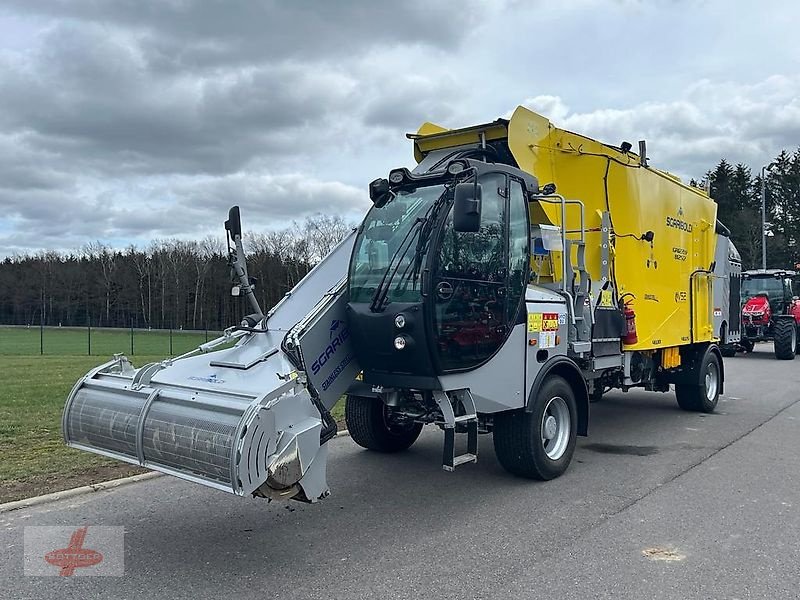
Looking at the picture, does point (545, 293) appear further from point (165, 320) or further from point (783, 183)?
point (165, 320)

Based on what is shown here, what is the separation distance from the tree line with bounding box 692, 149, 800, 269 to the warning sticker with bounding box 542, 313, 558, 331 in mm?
51934

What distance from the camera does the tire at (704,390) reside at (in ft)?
33.2

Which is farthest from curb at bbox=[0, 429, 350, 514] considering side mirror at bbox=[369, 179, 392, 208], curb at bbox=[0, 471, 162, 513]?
side mirror at bbox=[369, 179, 392, 208]

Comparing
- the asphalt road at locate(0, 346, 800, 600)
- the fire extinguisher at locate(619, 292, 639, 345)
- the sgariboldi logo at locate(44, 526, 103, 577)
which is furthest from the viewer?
the fire extinguisher at locate(619, 292, 639, 345)

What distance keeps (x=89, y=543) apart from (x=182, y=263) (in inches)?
3060

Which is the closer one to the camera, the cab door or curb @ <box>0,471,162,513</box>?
the cab door

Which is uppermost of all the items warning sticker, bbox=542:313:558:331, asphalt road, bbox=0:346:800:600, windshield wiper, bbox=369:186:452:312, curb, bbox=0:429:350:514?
windshield wiper, bbox=369:186:452:312

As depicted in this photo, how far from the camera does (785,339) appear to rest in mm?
20062

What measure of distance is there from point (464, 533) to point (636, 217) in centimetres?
470

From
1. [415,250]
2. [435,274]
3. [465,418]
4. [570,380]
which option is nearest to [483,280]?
[435,274]

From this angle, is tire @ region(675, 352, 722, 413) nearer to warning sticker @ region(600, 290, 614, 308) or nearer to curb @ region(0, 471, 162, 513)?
warning sticker @ region(600, 290, 614, 308)

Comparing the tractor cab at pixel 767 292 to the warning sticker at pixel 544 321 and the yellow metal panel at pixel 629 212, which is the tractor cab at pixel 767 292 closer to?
the yellow metal panel at pixel 629 212

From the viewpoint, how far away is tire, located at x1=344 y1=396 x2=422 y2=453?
731cm

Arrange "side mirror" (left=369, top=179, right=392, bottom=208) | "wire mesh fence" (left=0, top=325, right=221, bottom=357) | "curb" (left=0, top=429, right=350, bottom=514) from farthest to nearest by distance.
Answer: "wire mesh fence" (left=0, top=325, right=221, bottom=357) → "side mirror" (left=369, top=179, right=392, bottom=208) → "curb" (left=0, top=429, right=350, bottom=514)
